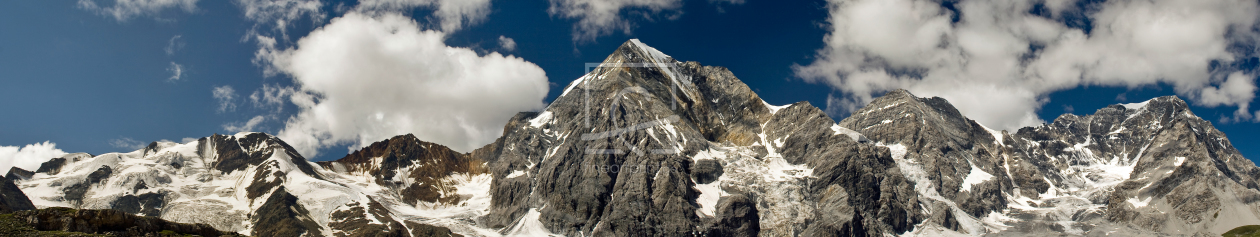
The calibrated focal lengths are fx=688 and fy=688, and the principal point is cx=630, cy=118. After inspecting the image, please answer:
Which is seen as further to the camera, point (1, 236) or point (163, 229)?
point (163, 229)

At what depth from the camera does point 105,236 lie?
7825cm

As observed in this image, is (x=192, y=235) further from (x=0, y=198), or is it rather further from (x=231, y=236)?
(x=0, y=198)

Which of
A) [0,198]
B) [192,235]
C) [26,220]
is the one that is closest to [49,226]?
[26,220]

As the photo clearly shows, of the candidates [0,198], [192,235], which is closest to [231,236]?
[192,235]

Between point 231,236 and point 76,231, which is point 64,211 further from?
point 231,236

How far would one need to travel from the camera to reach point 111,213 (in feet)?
290

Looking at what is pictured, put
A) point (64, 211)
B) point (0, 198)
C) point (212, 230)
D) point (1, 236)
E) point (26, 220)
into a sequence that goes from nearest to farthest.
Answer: point (1, 236)
point (26, 220)
point (64, 211)
point (212, 230)
point (0, 198)

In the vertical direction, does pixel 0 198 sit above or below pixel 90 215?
above

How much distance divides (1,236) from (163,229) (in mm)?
20407

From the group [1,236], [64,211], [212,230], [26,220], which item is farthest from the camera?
[212,230]

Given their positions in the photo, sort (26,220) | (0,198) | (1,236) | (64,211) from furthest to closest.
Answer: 1. (0,198)
2. (64,211)
3. (26,220)
4. (1,236)

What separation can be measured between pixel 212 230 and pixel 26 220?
912 inches

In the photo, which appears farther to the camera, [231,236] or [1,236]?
[231,236]

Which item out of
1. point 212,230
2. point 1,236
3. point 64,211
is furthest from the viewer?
point 212,230
